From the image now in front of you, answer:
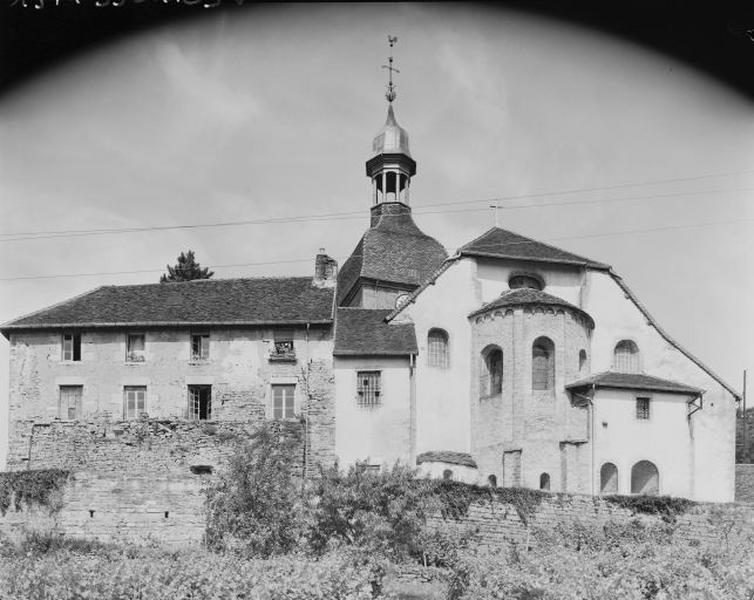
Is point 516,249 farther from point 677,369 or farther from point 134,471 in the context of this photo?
point 134,471

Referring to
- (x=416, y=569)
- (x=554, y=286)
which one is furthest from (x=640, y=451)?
(x=416, y=569)

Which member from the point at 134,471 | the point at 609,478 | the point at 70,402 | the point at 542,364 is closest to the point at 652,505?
the point at 609,478

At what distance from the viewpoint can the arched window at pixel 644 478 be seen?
41750 millimetres

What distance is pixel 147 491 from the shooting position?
3419 cm

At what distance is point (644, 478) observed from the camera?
42.1 m

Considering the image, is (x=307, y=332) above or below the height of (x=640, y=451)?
above

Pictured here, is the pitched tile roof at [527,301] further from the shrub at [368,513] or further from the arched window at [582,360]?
the shrub at [368,513]

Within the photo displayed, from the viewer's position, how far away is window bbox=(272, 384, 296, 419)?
42500 mm

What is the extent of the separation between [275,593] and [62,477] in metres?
18.3

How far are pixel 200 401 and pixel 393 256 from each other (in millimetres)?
18322

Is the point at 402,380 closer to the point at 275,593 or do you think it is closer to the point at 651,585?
the point at 651,585

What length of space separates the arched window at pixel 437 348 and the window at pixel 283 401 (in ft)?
19.4

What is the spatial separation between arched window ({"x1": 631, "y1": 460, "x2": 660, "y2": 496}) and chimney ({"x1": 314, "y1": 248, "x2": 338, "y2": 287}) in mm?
14653

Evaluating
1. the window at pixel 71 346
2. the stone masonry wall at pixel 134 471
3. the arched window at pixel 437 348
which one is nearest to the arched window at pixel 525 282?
the arched window at pixel 437 348
